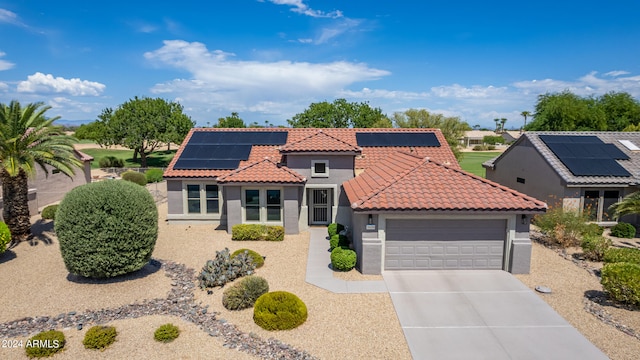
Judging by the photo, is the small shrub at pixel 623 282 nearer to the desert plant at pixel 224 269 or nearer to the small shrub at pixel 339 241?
the small shrub at pixel 339 241

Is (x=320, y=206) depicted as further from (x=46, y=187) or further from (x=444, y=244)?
(x=46, y=187)

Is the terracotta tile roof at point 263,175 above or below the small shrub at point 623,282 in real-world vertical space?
above

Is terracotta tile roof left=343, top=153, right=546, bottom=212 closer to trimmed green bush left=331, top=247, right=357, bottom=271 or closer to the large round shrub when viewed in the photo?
trimmed green bush left=331, top=247, right=357, bottom=271

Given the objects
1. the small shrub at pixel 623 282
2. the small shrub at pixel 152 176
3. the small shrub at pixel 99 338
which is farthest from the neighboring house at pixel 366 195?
the small shrub at pixel 152 176

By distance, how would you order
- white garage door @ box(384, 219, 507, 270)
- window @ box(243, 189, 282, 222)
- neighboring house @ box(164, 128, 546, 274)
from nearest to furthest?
neighboring house @ box(164, 128, 546, 274) < white garage door @ box(384, 219, 507, 270) < window @ box(243, 189, 282, 222)

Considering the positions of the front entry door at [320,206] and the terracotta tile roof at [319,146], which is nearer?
the terracotta tile roof at [319,146]

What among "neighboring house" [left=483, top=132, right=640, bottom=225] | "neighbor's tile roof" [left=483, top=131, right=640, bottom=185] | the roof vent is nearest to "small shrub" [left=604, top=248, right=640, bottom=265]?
"neighboring house" [left=483, top=132, right=640, bottom=225]

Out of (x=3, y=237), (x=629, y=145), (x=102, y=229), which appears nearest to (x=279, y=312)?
(x=102, y=229)
